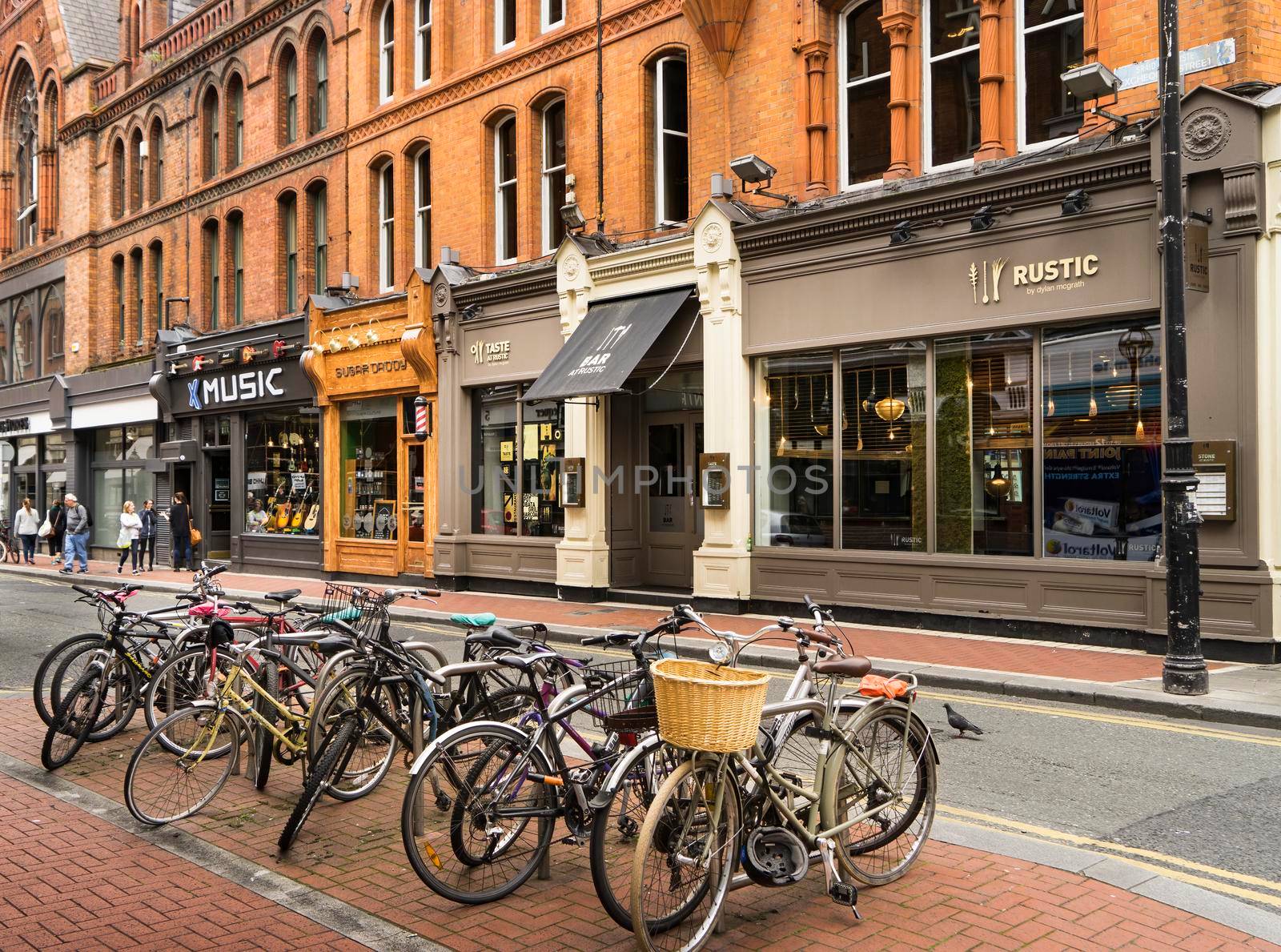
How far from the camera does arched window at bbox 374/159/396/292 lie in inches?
864

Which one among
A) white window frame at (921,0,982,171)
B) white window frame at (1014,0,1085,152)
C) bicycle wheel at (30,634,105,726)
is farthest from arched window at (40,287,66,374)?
white window frame at (1014,0,1085,152)

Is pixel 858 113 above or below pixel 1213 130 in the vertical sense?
above

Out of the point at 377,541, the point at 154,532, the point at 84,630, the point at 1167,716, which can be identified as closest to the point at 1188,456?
the point at 1167,716

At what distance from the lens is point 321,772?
17.0 feet

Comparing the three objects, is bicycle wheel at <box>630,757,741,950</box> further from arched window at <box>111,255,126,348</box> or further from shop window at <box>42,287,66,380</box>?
shop window at <box>42,287,66,380</box>

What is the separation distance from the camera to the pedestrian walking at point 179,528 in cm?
2448

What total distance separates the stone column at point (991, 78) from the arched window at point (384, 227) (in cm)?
1276

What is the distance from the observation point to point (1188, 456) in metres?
9.41

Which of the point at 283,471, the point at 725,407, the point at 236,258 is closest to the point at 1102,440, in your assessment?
the point at 725,407

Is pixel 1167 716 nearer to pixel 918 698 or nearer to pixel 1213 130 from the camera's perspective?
pixel 918 698

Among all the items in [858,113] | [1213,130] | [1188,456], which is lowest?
[1188,456]

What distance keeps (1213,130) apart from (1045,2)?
3146mm

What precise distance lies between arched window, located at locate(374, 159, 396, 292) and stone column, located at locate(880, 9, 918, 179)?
11.5 m

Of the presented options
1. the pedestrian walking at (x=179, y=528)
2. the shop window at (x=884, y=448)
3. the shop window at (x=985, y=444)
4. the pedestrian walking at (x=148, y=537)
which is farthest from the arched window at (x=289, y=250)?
the shop window at (x=985, y=444)
